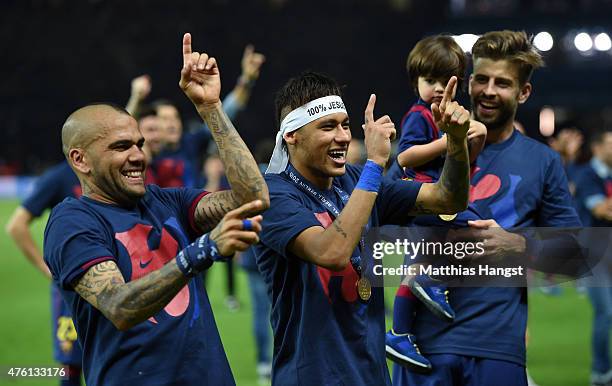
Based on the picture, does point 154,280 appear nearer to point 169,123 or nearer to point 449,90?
point 449,90

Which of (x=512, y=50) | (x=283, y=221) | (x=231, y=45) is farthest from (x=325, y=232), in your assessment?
(x=231, y=45)

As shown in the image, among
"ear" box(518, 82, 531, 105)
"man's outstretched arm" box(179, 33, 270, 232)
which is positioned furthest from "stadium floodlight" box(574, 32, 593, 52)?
"man's outstretched arm" box(179, 33, 270, 232)

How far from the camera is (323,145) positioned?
12.5 ft

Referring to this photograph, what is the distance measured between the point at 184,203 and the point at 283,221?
0.53 m

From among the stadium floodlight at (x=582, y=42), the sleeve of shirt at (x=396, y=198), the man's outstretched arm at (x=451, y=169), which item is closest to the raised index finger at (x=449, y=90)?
the man's outstretched arm at (x=451, y=169)

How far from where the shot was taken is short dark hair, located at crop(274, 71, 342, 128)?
394 cm

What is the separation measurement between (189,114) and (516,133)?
28223 millimetres

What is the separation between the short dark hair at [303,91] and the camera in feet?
12.9

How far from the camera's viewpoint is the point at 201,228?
3.94 metres

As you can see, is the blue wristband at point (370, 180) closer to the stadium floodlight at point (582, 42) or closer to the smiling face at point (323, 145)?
the smiling face at point (323, 145)

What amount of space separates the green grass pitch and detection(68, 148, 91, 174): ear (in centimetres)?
340

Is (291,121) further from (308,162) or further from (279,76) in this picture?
(279,76)

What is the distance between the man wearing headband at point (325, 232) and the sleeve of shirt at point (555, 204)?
0.60 meters

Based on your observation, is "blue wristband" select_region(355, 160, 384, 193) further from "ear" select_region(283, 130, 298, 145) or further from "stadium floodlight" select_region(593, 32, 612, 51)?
"stadium floodlight" select_region(593, 32, 612, 51)
